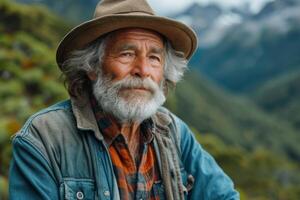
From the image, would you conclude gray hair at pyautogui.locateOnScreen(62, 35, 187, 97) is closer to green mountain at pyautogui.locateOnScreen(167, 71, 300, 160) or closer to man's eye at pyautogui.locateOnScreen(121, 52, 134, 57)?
man's eye at pyautogui.locateOnScreen(121, 52, 134, 57)

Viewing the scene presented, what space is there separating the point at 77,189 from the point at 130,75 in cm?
62

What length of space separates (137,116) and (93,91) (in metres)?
0.29

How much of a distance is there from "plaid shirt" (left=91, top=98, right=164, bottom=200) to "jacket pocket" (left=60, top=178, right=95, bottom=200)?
174mm

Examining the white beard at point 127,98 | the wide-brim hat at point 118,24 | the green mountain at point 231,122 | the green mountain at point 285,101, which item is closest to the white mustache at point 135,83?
the white beard at point 127,98

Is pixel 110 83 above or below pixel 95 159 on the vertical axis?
above

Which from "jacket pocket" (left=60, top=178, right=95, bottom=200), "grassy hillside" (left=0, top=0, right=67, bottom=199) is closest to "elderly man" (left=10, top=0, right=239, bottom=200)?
"jacket pocket" (left=60, top=178, right=95, bottom=200)

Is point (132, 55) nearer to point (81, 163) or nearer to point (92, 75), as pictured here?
point (92, 75)

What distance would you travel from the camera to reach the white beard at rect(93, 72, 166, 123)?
2.72 meters

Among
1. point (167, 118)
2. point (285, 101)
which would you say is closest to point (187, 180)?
point (167, 118)

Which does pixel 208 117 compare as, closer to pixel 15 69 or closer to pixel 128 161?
pixel 15 69

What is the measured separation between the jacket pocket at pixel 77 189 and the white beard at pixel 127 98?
0.41m

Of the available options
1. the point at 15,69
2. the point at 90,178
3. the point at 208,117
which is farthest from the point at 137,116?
the point at 208,117

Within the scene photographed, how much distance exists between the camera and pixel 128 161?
8.93ft

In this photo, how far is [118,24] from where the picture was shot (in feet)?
8.72
